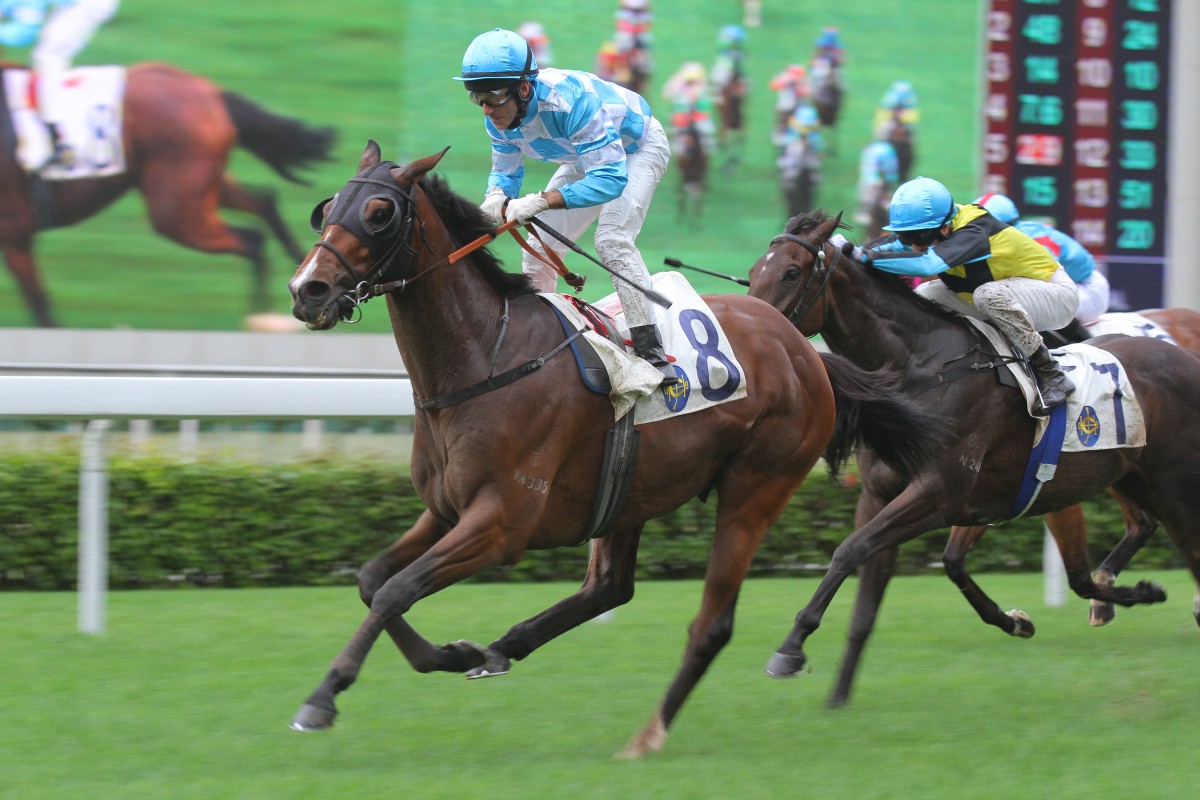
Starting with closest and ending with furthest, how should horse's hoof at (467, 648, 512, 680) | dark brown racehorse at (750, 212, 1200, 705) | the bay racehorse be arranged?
horse's hoof at (467, 648, 512, 680) → dark brown racehorse at (750, 212, 1200, 705) → the bay racehorse

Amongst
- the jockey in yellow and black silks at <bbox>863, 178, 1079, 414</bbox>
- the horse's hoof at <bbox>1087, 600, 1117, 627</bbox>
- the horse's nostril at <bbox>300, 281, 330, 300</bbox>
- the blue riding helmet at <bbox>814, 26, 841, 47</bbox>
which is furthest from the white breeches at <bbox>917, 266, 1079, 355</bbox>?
the blue riding helmet at <bbox>814, 26, 841, 47</bbox>

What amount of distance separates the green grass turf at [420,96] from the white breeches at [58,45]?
9 centimetres

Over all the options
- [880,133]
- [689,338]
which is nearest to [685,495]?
[689,338]

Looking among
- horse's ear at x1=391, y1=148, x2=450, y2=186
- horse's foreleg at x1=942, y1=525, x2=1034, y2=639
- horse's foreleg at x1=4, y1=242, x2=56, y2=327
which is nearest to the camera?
horse's ear at x1=391, y1=148, x2=450, y2=186

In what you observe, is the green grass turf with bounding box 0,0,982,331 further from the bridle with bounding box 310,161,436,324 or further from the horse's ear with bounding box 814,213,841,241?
the bridle with bounding box 310,161,436,324

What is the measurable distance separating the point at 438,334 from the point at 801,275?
163cm

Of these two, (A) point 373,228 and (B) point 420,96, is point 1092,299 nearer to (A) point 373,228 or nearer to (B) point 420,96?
(A) point 373,228

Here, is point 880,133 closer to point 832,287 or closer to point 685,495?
point 832,287

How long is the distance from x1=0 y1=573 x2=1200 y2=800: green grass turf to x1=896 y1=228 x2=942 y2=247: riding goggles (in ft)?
4.81

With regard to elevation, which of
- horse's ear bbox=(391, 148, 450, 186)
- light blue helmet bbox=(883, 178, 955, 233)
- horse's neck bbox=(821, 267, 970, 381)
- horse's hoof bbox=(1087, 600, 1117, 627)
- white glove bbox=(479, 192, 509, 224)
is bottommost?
horse's hoof bbox=(1087, 600, 1117, 627)

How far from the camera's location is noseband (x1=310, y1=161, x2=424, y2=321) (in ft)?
11.2

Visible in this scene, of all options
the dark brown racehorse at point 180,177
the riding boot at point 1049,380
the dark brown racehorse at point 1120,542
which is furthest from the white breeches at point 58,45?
the riding boot at point 1049,380

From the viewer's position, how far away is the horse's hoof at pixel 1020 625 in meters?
5.27

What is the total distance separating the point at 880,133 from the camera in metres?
9.84
